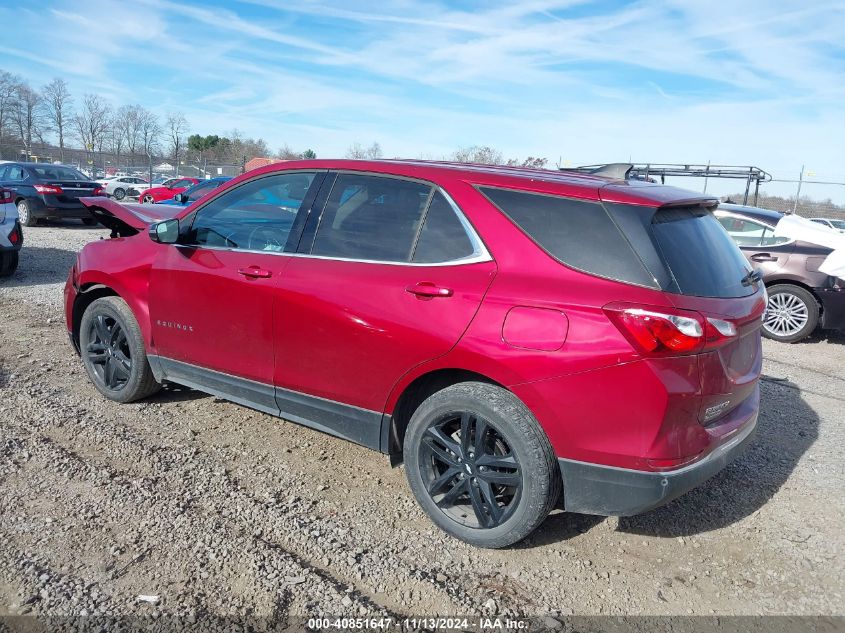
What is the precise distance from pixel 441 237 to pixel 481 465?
1078 mm

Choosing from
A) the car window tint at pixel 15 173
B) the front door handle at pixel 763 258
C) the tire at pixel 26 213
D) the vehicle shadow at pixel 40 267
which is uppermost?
the car window tint at pixel 15 173

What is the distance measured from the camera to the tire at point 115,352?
4.34m

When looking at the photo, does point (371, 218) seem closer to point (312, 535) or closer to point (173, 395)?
point (312, 535)

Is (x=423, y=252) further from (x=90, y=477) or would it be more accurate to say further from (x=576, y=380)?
(x=90, y=477)

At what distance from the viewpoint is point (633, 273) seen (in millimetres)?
2656

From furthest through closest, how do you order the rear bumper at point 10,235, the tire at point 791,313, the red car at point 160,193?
the red car at point 160,193
the rear bumper at point 10,235
the tire at point 791,313

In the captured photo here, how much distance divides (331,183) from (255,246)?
607 mm

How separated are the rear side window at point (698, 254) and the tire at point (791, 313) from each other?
507cm

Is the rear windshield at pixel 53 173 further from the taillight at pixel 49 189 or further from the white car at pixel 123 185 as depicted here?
the white car at pixel 123 185

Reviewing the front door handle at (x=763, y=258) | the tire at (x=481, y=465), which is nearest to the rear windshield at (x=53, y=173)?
the front door handle at (x=763, y=258)

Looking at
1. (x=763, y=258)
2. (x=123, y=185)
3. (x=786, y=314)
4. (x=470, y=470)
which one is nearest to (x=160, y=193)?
(x=123, y=185)

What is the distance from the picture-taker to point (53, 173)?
1519cm

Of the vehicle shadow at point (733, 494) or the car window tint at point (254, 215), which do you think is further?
the car window tint at point (254, 215)

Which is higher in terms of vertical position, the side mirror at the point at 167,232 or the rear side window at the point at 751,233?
the rear side window at the point at 751,233
